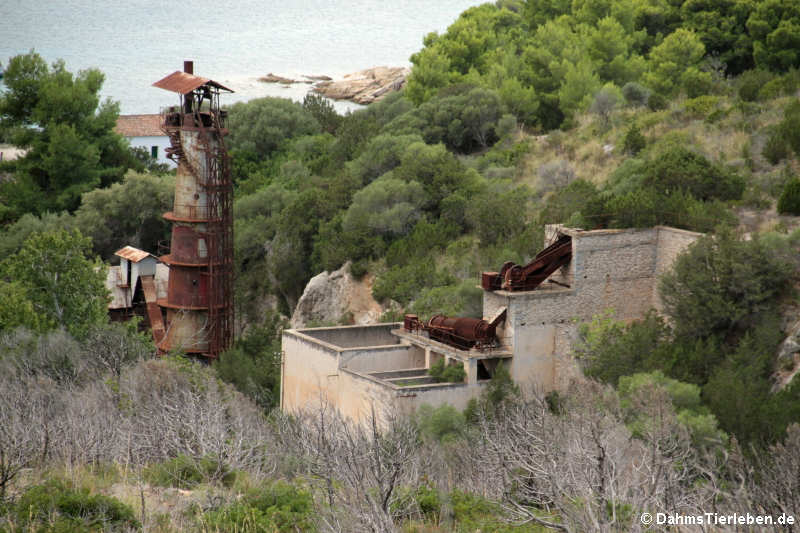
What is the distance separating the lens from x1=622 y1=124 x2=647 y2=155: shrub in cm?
3422

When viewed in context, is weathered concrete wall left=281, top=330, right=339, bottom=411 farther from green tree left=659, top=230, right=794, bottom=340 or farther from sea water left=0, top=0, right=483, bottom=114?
sea water left=0, top=0, right=483, bottom=114

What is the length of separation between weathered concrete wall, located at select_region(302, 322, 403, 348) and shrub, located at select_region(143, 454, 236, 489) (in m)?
14.1

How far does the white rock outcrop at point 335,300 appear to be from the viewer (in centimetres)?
3247

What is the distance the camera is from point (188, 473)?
12.8m

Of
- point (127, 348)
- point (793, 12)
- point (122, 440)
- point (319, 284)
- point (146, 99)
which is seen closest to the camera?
point (122, 440)

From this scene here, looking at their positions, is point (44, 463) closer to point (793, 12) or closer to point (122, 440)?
point (122, 440)

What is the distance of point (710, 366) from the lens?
21.7m

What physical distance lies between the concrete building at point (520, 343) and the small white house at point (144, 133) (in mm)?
38384

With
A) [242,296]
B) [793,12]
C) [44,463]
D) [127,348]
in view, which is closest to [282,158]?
[242,296]

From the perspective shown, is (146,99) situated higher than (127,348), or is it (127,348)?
(146,99)

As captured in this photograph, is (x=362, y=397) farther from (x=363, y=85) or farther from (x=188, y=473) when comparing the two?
(x=363, y=85)

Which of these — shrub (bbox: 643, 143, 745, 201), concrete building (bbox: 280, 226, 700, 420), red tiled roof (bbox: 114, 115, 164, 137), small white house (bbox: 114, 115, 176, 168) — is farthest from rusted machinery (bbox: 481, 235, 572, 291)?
red tiled roof (bbox: 114, 115, 164, 137)

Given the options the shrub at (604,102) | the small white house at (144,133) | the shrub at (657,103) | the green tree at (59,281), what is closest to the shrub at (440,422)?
the green tree at (59,281)

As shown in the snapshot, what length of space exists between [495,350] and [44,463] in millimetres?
12708
